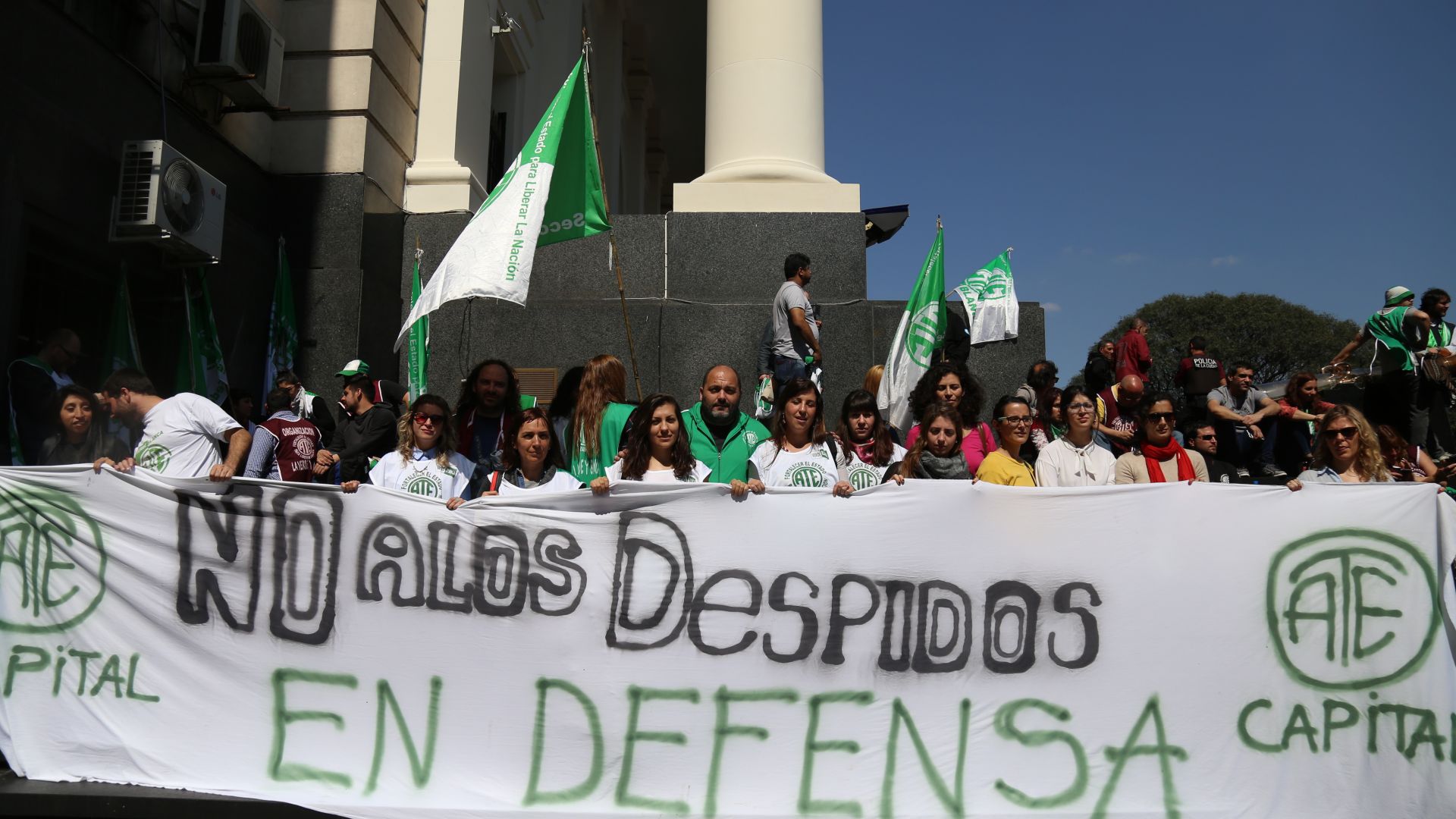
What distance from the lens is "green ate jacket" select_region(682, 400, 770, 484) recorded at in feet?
17.7

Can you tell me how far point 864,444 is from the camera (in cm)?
554

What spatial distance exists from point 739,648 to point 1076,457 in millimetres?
2164

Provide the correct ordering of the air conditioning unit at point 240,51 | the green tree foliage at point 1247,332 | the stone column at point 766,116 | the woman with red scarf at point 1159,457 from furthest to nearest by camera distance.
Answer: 1. the green tree foliage at point 1247,332
2. the stone column at point 766,116
3. the air conditioning unit at point 240,51
4. the woman with red scarf at point 1159,457

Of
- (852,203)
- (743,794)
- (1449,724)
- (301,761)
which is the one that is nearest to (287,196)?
(852,203)

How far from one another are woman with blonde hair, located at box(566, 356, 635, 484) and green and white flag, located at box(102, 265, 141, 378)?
406cm

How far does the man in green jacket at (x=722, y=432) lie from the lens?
5414 millimetres

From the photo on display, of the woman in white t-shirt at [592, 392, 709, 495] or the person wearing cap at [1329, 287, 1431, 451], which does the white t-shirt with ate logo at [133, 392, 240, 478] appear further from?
the person wearing cap at [1329, 287, 1431, 451]

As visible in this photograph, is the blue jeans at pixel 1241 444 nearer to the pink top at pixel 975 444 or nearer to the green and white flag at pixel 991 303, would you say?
the green and white flag at pixel 991 303

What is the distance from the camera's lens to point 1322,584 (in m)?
4.55

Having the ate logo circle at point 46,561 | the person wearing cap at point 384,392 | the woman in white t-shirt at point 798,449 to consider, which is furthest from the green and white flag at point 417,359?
the woman in white t-shirt at point 798,449

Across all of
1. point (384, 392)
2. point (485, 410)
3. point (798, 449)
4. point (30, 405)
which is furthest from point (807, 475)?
point (30, 405)

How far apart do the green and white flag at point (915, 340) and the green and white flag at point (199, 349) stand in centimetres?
537

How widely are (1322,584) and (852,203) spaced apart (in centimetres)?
611

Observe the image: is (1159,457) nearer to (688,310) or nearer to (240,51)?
(688,310)
